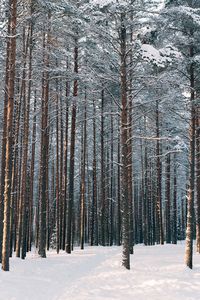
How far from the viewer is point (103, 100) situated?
24.8 metres

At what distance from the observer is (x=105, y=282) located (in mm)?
10914

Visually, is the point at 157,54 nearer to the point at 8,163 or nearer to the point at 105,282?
the point at 8,163

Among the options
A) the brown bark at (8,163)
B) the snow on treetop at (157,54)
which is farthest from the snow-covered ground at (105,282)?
the snow on treetop at (157,54)

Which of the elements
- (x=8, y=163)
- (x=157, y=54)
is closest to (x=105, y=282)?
(x=8, y=163)

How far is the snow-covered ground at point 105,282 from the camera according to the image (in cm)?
950

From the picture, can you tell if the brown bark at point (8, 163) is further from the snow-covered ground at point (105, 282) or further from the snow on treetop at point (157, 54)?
the snow on treetop at point (157, 54)

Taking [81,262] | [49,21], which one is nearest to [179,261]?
[81,262]

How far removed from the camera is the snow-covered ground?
950cm

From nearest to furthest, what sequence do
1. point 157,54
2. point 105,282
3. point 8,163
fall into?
point 105,282
point 8,163
point 157,54

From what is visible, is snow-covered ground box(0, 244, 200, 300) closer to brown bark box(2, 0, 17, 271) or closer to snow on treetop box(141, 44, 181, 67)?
brown bark box(2, 0, 17, 271)

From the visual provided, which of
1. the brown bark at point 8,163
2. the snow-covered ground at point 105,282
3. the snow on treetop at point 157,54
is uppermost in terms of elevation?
the snow on treetop at point 157,54

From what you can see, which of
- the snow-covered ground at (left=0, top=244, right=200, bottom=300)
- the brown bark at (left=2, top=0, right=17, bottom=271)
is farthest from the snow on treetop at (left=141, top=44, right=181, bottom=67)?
the snow-covered ground at (left=0, top=244, right=200, bottom=300)

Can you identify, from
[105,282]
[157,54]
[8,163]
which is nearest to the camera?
[105,282]

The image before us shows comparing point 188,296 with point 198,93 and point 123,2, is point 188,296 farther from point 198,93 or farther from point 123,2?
point 123,2
